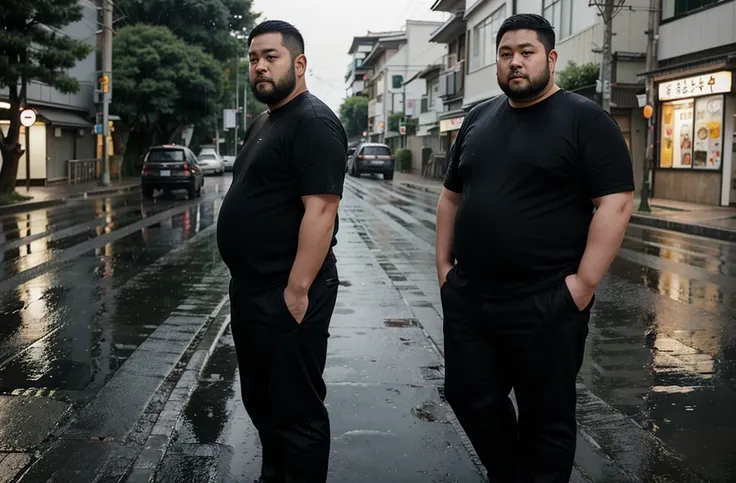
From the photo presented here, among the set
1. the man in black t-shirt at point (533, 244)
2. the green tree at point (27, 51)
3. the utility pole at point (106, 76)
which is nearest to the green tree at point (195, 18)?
the utility pole at point (106, 76)

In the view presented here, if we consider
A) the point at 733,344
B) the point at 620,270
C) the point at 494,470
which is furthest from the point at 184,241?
the point at 494,470

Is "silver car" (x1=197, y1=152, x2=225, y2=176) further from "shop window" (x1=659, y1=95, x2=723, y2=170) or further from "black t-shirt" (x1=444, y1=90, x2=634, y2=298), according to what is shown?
"black t-shirt" (x1=444, y1=90, x2=634, y2=298)

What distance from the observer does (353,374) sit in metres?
5.59

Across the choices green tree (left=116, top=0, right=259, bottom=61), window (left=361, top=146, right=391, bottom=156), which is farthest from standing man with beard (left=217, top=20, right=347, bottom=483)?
green tree (left=116, top=0, right=259, bottom=61)

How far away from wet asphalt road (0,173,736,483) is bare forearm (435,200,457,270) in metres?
1.09

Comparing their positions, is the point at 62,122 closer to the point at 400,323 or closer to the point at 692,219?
the point at 692,219

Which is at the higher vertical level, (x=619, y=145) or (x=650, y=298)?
(x=619, y=145)

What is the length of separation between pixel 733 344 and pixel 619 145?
4379mm

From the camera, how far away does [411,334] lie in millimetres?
6828

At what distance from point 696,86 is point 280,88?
65.0 feet

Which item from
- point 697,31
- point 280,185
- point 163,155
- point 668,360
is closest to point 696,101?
point 697,31

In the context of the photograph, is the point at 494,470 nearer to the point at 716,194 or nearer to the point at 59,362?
the point at 59,362

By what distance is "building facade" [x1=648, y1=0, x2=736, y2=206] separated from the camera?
19750mm

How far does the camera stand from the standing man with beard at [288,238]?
3.09m
